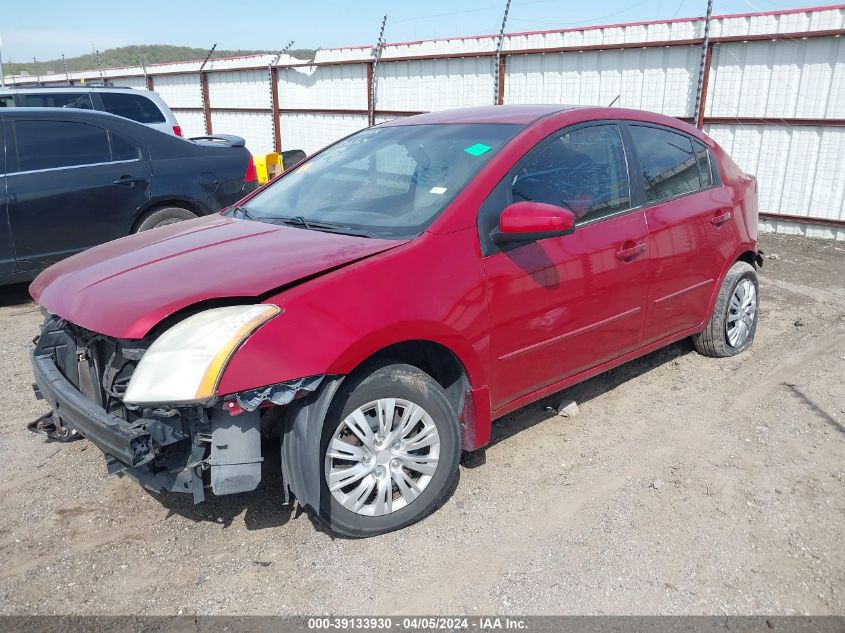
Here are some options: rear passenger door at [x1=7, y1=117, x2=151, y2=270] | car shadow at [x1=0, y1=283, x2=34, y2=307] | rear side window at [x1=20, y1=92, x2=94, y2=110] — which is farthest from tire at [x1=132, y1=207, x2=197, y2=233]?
rear side window at [x1=20, y1=92, x2=94, y2=110]

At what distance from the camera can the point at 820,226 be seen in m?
8.98

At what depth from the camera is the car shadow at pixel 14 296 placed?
21.8ft

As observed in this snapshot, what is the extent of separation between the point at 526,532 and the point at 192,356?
162cm

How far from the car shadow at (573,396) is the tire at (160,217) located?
4055mm

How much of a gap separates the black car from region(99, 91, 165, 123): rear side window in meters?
4.15

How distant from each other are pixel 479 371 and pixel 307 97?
44.1ft

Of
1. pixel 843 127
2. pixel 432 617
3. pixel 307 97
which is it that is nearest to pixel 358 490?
pixel 432 617

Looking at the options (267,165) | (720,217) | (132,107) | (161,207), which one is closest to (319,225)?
(720,217)

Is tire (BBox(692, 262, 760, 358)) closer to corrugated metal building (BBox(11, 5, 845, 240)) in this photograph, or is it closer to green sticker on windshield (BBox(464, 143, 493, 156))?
green sticker on windshield (BBox(464, 143, 493, 156))

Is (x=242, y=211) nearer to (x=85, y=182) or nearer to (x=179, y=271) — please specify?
(x=179, y=271)

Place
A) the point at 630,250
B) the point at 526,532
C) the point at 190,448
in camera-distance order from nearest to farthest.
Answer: the point at 190,448 → the point at 526,532 → the point at 630,250

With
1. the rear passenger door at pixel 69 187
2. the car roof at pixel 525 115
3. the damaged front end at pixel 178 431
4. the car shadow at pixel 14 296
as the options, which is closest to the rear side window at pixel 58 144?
the rear passenger door at pixel 69 187

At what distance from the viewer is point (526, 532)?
3102 millimetres

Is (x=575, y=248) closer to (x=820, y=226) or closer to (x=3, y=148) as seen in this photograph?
(x=3, y=148)
